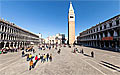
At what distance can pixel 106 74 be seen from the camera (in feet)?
22.2

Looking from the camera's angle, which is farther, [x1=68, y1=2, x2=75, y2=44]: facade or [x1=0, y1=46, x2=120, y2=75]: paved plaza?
[x1=68, y1=2, x2=75, y2=44]: facade

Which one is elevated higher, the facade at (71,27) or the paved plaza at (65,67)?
the facade at (71,27)

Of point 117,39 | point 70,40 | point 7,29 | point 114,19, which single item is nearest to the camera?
point 117,39

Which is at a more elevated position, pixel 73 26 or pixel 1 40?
pixel 73 26

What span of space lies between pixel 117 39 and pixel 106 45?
6.63 meters

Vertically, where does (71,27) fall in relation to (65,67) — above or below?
above

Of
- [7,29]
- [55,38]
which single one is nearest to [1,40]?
[7,29]

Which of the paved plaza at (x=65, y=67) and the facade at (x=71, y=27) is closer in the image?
the paved plaza at (x=65, y=67)

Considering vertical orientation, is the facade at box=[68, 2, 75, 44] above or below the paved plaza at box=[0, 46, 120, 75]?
above

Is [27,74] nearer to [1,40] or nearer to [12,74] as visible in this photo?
[12,74]

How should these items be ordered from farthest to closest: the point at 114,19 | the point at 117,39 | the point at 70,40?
the point at 70,40, the point at 114,19, the point at 117,39

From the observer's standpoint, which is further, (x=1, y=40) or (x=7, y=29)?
(x=7, y=29)

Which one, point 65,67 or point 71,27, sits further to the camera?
Answer: point 71,27

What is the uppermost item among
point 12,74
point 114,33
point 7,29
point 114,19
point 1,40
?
point 114,19
